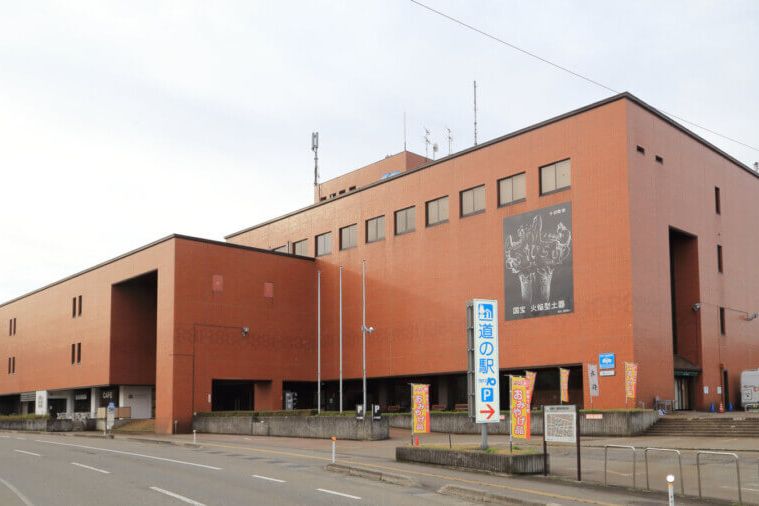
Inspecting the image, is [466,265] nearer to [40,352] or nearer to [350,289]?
[350,289]

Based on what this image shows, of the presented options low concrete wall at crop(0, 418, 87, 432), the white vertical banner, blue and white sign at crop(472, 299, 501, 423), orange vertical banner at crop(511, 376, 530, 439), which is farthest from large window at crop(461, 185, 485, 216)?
low concrete wall at crop(0, 418, 87, 432)

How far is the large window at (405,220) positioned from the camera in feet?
176

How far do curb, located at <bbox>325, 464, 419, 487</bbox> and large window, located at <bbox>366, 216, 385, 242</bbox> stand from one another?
3455 centimetres

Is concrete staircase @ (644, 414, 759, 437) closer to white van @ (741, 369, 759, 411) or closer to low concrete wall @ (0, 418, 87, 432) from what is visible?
white van @ (741, 369, 759, 411)

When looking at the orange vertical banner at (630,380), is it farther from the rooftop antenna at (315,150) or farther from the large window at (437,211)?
the rooftop antenna at (315,150)

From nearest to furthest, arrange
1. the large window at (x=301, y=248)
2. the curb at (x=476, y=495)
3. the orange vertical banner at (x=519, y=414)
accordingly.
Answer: the curb at (x=476, y=495) → the orange vertical banner at (x=519, y=414) → the large window at (x=301, y=248)

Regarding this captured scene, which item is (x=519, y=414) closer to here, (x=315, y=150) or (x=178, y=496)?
(x=178, y=496)

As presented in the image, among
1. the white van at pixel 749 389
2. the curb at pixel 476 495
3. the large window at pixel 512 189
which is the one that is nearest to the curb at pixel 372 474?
the curb at pixel 476 495

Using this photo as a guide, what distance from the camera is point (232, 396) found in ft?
204

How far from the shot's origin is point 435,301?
5097cm

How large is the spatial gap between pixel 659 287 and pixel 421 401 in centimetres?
1675

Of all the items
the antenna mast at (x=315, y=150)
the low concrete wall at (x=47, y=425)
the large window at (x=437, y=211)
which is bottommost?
the low concrete wall at (x=47, y=425)

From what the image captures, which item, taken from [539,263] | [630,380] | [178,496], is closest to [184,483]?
[178,496]

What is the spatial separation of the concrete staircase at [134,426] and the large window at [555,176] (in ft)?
97.0
